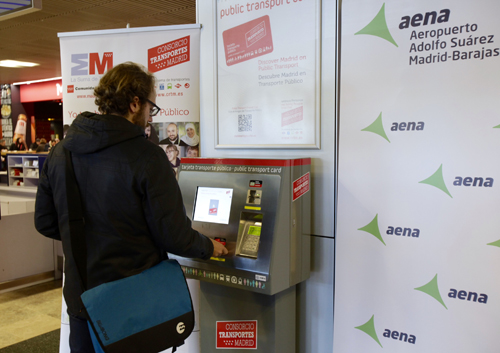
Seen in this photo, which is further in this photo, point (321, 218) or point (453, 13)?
point (321, 218)

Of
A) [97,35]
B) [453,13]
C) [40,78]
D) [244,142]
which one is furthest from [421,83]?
[40,78]

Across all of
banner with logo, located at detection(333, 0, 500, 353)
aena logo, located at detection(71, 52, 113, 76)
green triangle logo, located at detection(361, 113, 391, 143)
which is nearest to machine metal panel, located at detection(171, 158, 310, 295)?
banner with logo, located at detection(333, 0, 500, 353)

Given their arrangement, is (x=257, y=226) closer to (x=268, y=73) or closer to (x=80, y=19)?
(x=268, y=73)

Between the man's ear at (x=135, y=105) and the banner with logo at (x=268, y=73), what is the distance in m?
0.81

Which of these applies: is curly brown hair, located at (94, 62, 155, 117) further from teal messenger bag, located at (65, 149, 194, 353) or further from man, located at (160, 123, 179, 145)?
man, located at (160, 123, 179, 145)

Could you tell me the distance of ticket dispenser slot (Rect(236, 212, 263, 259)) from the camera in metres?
1.89

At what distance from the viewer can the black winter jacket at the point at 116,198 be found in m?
1.50

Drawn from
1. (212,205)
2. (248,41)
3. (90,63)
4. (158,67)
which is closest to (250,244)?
(212,205)

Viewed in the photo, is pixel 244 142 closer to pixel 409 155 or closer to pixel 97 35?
pixel 409 155

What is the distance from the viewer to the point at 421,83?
1.82m

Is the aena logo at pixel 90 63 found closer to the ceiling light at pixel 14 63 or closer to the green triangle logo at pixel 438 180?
the green triangle logo at pixel 438 180

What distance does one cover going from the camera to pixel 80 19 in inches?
235

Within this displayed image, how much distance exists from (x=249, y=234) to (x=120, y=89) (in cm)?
85

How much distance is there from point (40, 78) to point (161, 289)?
11.8 m
